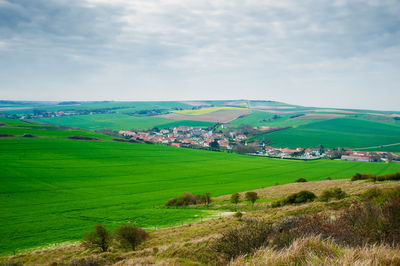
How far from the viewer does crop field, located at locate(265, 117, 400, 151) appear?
370 feet

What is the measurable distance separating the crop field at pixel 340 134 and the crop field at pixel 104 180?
38913mm

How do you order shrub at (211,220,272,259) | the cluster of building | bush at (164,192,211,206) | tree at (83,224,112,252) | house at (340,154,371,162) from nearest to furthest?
shrub at (211,220,272,259), tree at (83,224,112,252), bush at (164,192,211,206), house at (340,154,371,162), the cluster of building

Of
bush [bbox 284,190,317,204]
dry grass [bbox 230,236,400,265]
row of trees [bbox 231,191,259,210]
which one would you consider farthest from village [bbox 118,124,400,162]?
dry grass [bbox 230,236,400,265]

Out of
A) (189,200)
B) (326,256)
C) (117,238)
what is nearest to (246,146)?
(189,200)

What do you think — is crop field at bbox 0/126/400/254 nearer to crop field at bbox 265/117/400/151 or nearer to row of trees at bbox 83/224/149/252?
Answer: row of trees at bbox 83/224/149/252

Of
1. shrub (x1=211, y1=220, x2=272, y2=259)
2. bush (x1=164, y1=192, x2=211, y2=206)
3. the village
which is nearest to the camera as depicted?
shrub (x1=211, y1=220, x2=272, y2=259)

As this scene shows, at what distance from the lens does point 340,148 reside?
10238 cm

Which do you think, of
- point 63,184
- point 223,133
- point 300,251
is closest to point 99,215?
point 63,184

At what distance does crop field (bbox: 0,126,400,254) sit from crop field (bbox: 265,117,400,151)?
3891cm

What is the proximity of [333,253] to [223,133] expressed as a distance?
148 m

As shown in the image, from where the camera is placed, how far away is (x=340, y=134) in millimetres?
127562

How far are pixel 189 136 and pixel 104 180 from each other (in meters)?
95.1

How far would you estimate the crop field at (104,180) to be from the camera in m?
29.4

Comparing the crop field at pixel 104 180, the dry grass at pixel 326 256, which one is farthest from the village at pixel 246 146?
the dry grass at pixel 326 256
